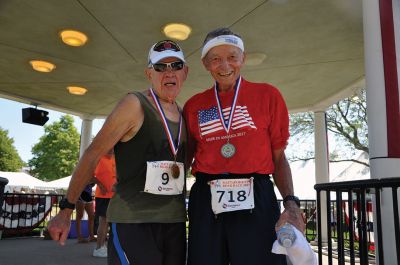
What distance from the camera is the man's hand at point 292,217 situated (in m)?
1.74

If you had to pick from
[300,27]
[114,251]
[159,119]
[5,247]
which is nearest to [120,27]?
[300,27]

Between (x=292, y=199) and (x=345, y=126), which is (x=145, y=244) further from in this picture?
(x=345, y=126)

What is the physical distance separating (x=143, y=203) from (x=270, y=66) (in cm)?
569

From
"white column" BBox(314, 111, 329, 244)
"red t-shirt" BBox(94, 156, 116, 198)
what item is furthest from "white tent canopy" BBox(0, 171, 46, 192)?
"white column" BBox(314, 111, 329, 244)

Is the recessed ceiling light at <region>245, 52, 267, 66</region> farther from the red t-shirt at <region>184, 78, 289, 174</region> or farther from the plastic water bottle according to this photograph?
the plastic water bottle

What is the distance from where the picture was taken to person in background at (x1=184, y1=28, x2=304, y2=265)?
6.03 ft

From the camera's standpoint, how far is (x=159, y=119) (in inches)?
76.7

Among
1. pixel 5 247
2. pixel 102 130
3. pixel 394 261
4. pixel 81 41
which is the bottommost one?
Answer: pixel 5 247

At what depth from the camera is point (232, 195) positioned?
184cm

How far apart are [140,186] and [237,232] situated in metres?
0.54

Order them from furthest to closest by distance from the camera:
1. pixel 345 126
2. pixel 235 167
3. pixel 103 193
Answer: pixel 345 126 < pixel 103 193 < pixel 235 167

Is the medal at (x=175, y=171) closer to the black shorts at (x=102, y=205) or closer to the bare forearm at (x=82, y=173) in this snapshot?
the bare forearm at (x=82, y=173)

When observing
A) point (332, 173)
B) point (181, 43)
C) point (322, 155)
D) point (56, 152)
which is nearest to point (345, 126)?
point (332, 173)

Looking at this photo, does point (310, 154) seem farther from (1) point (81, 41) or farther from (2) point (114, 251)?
(2) point (114, 251)
